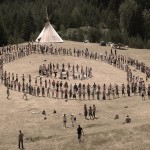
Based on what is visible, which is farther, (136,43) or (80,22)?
(80,22)

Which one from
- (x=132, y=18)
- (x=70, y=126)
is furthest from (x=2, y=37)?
(x=70, y=126)

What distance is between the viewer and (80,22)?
126m

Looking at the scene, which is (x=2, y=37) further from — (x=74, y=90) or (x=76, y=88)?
(x=74, y=90)

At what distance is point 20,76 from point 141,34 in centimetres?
5878

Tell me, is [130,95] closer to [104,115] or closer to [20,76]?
[104,115]

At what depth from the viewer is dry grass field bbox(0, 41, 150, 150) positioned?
40.7m

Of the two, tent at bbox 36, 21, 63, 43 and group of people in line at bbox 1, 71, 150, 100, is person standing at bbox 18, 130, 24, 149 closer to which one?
group of people in line at bbox 1, 71, 150, 100

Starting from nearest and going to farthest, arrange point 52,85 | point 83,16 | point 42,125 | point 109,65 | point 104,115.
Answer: point 42,125 < point 104,115 < point 52,85 < point 109,65 < point 83,16

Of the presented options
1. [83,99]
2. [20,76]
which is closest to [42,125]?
[83,99]

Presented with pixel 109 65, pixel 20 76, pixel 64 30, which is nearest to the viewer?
pixel 20 76

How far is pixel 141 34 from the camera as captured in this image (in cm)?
11988

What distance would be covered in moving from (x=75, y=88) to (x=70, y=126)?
1103 cm

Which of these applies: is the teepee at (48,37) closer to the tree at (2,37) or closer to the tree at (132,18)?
the tree at (2,37)

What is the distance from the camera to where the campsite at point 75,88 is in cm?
4209
